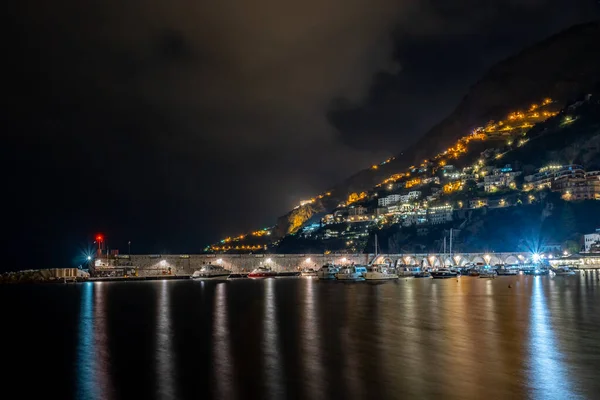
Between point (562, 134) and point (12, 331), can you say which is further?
point (562, 134)

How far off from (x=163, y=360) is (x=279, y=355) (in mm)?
4109

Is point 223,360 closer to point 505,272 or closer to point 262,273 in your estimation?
point 262,273

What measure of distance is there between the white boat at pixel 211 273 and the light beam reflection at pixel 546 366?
6353 centimetres

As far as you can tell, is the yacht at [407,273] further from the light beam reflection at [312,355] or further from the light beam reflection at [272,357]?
the light beam reflection at [272,357]

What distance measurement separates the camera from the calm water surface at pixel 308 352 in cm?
1348

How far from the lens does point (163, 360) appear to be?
56.4ft

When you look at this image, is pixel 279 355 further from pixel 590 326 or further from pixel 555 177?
pixel 555 177

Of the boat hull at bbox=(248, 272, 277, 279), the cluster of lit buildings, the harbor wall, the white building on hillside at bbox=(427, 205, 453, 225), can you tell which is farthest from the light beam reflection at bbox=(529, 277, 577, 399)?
the white building on hillside at bbox=(427, 205, 453, 225)

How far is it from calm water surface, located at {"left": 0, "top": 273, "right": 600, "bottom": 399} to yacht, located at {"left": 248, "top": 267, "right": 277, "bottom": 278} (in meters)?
52.7

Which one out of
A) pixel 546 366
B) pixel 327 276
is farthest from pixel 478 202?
pixel 546 366

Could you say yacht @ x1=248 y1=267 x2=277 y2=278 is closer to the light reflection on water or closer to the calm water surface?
the calm water surface

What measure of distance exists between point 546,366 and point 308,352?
26.2ft

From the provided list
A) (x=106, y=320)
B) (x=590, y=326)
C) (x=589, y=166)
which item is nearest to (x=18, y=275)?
(x=106, y=320)

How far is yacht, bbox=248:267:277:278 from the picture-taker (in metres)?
86.3
